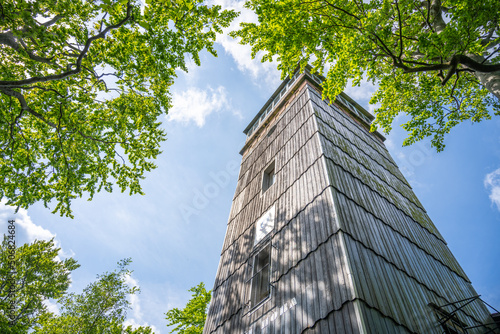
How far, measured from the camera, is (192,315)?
15.9 meters

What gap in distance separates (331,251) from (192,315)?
13.3 m

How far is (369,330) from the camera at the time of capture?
4.67 m

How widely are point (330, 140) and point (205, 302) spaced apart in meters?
13.4

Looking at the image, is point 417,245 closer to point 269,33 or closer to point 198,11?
point 269,33

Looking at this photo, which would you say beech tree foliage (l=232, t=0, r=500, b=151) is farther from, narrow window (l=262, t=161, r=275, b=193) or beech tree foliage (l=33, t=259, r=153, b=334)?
beech tree foliage (l=33, t=259, r=153, b=334)

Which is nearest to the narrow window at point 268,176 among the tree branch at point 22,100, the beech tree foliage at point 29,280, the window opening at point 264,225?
the window opening at point 264,225

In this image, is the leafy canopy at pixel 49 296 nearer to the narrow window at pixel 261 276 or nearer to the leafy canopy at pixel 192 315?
the leafy canopy at pixel 192 315

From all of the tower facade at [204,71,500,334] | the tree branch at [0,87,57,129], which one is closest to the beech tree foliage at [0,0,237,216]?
the tree branch at [0,87,57,129]

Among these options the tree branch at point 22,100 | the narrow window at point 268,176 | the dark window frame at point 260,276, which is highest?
the narrow window at point 268,176

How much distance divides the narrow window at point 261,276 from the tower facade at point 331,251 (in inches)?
1.4

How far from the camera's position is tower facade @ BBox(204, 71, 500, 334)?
5707mm

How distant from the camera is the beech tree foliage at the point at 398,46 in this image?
233 inches

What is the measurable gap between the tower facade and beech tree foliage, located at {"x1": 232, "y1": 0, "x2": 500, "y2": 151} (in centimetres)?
299

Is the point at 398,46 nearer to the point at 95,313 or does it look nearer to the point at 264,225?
the point at 264,225
